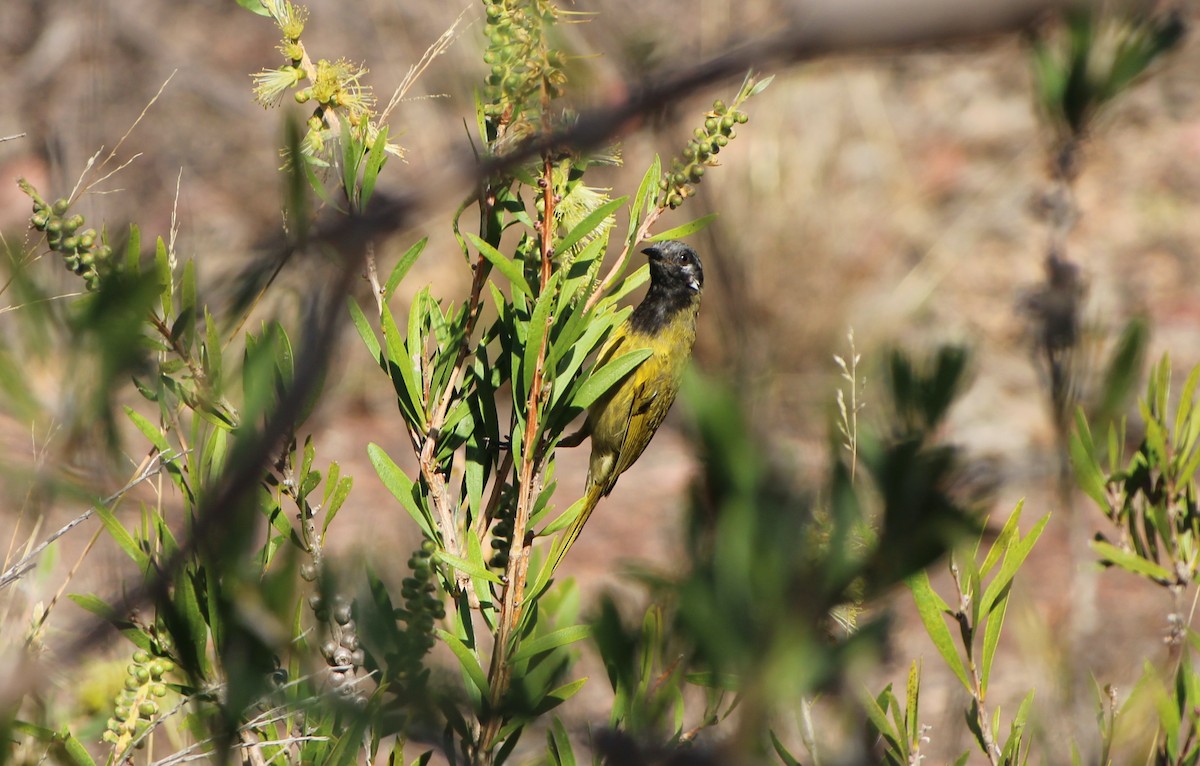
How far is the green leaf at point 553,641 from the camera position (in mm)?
1100

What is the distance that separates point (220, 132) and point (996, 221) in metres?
4.77

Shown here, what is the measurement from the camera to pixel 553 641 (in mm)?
1112

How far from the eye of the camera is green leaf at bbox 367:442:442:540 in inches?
47.3

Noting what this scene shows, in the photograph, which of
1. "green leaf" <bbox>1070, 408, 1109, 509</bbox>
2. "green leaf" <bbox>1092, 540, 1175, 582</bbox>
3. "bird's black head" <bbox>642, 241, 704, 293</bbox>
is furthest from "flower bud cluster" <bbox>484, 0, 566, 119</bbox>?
"bird's black head" <bbox>642, 241, 704, 293</bbox>

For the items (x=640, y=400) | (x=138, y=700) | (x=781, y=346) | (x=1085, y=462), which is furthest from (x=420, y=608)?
(x=781, y=346)

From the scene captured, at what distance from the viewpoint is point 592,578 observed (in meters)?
4.09

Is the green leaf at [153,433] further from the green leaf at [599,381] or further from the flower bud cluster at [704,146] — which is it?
the flower bud cluster at [704,146]

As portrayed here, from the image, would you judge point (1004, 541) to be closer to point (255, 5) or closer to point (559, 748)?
point (559, 748)

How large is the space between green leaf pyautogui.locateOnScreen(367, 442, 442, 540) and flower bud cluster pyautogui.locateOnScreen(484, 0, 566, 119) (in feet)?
1.35

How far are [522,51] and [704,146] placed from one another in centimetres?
21

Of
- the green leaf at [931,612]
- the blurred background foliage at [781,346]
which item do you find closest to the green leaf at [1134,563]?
the blurred background foliage at [781,346]

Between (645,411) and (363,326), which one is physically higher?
(363,326)

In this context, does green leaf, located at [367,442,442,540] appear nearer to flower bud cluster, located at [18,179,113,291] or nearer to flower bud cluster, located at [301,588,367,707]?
flower bud cluster, located at [301,588,367,707]

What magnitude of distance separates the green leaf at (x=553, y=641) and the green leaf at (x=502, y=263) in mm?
364
